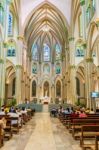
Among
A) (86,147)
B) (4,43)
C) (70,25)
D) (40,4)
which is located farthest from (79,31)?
(86,147)

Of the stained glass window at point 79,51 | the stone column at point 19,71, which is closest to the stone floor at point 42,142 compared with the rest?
the stone column at point 19,71

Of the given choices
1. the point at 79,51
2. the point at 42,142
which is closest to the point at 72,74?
the point at 79,51

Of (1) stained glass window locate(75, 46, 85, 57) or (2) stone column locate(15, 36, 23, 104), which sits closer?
(2) stone column locate(15, 36, 23, 104)

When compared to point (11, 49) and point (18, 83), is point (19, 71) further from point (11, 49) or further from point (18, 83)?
point (11, 49)

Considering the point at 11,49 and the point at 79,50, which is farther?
the point at 11,49

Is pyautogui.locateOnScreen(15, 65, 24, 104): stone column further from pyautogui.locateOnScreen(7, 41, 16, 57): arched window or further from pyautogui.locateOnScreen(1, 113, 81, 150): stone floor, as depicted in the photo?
pyautogui.locateOnScreen(1, 113, 81, 150): stone floor

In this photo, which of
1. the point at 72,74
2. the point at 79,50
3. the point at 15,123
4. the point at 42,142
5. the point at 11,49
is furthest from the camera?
the point at 11,49

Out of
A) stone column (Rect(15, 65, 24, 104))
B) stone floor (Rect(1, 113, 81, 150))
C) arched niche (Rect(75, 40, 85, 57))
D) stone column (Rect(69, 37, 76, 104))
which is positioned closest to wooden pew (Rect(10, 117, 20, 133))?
stone floor (Rect(1, 113, 81, 150))

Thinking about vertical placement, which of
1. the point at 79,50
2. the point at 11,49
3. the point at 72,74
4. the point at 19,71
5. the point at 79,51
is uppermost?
the point at 11,49

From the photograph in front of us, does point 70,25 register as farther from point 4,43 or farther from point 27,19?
point 4,43

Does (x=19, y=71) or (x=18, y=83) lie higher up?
→ (x=19, y=71)

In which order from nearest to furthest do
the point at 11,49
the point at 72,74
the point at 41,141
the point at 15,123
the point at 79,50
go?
the point at 41,141, the point at 15,123, the point at 72,74, the point at 79,50, the point at 11,49

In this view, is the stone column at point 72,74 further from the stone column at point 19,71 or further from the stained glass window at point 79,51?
the stone column at point 19,71

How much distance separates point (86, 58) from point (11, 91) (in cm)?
2743
